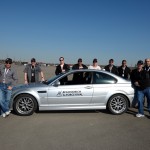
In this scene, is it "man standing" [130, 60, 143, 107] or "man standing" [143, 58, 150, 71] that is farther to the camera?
"man standing" [143, 58, 150, 71]

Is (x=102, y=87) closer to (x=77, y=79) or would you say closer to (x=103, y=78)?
(x=103, y=78)

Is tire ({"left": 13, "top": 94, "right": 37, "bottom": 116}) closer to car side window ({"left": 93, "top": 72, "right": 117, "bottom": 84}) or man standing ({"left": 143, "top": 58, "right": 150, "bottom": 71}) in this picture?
car side window ({"left": 93, "top": 72, "right": 117, "bottom": 84})

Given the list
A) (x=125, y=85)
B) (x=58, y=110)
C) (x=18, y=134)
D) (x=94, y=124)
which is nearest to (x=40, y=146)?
(x=18, y=134)

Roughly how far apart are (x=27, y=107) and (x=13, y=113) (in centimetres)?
62

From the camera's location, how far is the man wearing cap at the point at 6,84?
725cm

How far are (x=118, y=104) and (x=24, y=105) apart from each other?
2948mm

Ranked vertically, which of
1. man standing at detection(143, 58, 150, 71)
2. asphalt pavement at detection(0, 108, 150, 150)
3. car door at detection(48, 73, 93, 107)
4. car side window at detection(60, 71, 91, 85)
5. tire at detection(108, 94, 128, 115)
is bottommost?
asphalt pavement at detection(0, 108, 150, 150)

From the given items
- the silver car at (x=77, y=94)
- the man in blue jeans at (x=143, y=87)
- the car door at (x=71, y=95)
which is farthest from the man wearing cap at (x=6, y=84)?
the man in blue jeans at (x=143, y=87)

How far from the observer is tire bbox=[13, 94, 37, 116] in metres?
7.37

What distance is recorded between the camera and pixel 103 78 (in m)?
7.84

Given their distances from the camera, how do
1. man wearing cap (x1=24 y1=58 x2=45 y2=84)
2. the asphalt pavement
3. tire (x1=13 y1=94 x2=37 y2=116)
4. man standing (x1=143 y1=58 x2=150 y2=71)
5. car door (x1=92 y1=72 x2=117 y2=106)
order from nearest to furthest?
the asphalt pavement
tire (x1=13 y1=94 x2=37 y2=116)
car door (x1=92 y1=72 x2=117 y2=106)
man standing (x1=143 y1=58 x2=150 y2=71)
man wearing cap (x1=24 y1=58 x2=45 y2=84)

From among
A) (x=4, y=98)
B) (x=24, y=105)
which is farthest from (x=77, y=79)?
(x=4, y=98)

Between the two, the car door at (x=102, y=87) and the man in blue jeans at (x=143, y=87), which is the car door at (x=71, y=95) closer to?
the car door at (x=102, y=87)

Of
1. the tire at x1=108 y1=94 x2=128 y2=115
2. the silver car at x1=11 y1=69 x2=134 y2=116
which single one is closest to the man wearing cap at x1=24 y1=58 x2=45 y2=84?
the silver car at x1=11 y1=69 x2=134 y2=116
